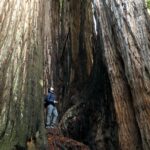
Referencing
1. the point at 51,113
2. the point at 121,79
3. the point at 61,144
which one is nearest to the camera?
the point at 61,144

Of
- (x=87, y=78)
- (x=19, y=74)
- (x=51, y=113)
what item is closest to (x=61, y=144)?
(x=19, y=74)

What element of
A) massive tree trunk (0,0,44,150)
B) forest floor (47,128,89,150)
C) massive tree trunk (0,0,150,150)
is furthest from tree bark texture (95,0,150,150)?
massive tree trunk (0,0,44,150)

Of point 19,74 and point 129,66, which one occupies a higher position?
point 129,66

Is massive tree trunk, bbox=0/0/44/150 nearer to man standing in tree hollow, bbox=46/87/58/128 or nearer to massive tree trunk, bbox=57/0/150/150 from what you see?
massive tree trunk, bbox=57/0/150/150

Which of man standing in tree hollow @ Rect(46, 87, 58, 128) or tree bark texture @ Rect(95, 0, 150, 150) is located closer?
tree bark texture @ Rect(95, 0, 150, 150)

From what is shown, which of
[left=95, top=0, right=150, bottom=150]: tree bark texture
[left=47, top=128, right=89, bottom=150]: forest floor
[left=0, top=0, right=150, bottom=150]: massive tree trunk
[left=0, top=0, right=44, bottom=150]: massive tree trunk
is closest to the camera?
[left=0, top=0, right=44, bottom=150]: massive tree trunk

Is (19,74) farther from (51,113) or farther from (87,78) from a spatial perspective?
(87,78)

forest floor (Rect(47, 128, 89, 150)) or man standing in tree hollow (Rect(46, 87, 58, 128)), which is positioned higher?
man standing in tree hollow (Rect(46, 87, 58, 128))

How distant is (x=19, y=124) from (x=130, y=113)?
1910 millimetres

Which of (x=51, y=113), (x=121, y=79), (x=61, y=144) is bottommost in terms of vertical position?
(x=61, y=144)

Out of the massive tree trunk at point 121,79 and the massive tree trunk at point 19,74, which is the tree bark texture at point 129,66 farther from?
the massive tree trunk at point 19,74

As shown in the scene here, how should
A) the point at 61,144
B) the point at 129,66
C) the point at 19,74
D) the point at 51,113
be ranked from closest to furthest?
the point at 19,74 → the point at 61,144 → the point at 129,66 → the point at 51,113

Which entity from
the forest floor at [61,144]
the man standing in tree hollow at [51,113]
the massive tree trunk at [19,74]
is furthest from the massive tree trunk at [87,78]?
the forest floor at [61,144]

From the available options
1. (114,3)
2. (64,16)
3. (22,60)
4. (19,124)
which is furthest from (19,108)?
(64,16)
